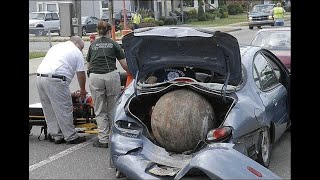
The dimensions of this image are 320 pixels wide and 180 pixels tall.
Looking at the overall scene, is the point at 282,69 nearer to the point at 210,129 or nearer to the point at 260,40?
the point at 210,129

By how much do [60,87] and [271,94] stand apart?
9.46ft

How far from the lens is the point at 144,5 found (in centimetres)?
6197

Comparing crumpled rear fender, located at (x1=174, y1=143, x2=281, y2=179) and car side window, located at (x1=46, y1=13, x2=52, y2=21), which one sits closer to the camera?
crumpled rear fender, located at (x1=174, y1=143, x2=281, y2=179)

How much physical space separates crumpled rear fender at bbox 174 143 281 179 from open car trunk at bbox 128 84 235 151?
2.36 feet

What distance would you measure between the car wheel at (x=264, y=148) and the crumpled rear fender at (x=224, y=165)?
88 centimetres

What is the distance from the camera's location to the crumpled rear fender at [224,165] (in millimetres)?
5043

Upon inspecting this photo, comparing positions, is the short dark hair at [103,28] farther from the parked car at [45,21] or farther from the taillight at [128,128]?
the parked car at [45,21]

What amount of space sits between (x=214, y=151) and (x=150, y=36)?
174 centimetres

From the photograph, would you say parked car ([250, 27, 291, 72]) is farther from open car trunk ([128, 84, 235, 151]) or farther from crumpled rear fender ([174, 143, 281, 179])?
crumpled rear fender ([174, 143, 281, 179])

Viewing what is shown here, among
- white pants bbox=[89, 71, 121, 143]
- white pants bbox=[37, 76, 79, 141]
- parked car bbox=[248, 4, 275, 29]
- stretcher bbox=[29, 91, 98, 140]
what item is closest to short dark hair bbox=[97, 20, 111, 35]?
white pants bbox=[89, 71, 121, 143]

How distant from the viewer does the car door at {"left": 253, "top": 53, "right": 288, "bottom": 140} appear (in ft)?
22.0

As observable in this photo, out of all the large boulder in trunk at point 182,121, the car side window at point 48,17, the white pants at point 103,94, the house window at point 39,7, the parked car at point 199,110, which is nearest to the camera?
the parked car at point 199,110

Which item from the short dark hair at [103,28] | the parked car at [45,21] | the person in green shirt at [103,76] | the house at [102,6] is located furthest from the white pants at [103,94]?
the house at [102,6]
